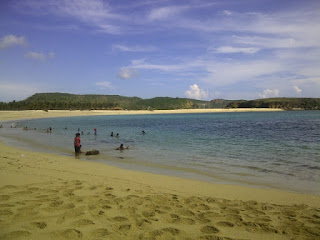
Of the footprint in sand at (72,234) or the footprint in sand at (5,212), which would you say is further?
the footprint in sand at (5,212)

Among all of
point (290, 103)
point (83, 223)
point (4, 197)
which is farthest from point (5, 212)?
point (290, 103)

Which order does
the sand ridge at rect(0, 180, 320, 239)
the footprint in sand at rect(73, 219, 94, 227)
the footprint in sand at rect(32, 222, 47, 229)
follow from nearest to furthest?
the sand ridge at rect(0, 180, 320, 239) < the footprint in sand at rect(32, 222, 47, 229) < the footprint in sand at rect(73, 219, 94, 227)

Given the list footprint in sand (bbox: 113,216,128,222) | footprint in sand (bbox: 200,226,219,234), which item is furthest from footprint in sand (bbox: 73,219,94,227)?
footprint in sand (bbox: 200,226,219,234)

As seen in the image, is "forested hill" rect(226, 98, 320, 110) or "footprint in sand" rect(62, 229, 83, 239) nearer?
"footprint in sand" rect(62, 229, 83, 239)

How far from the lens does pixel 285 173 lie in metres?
10.4

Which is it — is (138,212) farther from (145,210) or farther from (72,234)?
(72,234)

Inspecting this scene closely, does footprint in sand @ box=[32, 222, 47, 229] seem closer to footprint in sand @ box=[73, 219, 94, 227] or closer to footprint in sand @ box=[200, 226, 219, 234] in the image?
footprint in sand @ box=[73, 219, 94, 227]

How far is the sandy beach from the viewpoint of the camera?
4.53 metres

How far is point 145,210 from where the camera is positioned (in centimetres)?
562

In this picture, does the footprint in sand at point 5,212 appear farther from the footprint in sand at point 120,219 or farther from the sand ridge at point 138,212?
the footprint in sand at point 120,219

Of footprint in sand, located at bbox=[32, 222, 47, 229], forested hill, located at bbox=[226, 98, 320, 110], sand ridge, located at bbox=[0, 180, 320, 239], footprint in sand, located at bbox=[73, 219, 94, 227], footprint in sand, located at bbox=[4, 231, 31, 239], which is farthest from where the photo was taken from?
forested hill, located at bbox=[226, 98, 320, 110]

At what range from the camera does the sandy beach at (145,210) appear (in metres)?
4.53

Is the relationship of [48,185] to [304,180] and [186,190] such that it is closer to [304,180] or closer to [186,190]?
[186,190]

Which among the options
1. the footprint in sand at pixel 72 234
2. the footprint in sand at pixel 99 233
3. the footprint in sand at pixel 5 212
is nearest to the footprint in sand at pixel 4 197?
the footprint in sand at pixel 5 212
